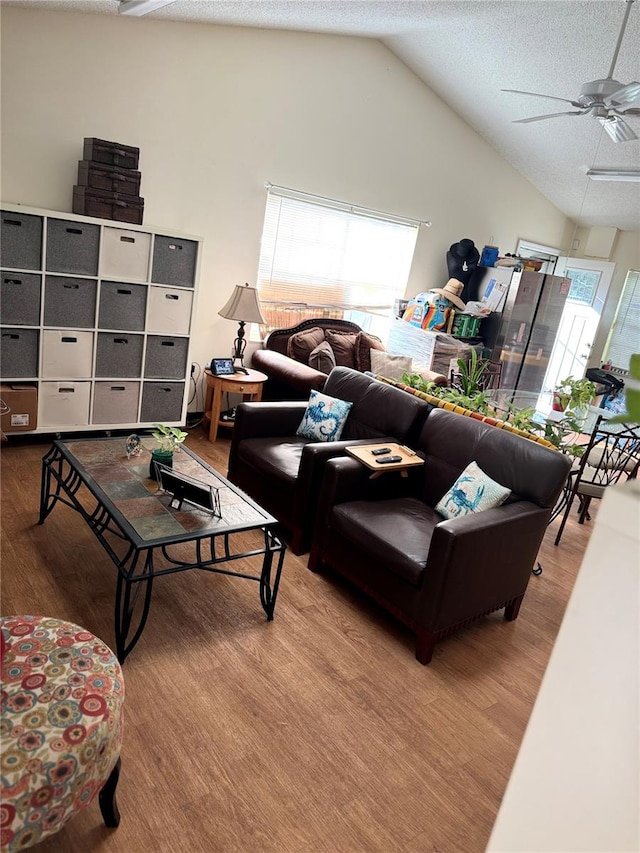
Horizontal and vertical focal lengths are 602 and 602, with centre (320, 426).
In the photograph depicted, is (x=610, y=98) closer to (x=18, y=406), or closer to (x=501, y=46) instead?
(x=501, y=46)

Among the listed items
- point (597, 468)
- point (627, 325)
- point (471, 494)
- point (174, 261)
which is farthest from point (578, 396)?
point (627, 325)

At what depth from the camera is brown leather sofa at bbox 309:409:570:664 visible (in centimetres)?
241

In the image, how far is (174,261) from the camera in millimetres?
4051

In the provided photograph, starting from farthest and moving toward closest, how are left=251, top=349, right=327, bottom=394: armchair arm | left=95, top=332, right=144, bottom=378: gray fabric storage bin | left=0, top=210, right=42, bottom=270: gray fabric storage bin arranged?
left=251, top=349, right=327, bottom=394: armchair arm < left=95, top=332, right=144, bottom=378: gray fabric storage bin < left=0, top=210, right=42, bottom=270: gray fabric storage bin

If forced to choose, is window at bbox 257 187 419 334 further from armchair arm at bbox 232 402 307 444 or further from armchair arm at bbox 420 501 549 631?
armchair arm at bbox 420 501 549 631

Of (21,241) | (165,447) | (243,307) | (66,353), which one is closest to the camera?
(165,447)

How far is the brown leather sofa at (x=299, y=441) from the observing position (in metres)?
3.05

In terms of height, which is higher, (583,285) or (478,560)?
(583,285)

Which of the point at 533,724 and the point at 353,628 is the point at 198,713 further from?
the point at 533,724

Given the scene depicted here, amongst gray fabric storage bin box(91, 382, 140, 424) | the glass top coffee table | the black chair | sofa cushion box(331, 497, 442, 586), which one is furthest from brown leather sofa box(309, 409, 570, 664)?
gray fabric storage bin box(91, 382, 140, 424)

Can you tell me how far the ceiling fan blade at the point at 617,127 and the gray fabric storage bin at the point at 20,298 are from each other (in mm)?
3425

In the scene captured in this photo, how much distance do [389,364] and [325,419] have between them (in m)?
1.82

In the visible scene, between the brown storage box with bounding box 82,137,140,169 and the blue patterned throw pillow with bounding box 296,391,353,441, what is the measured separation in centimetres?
188

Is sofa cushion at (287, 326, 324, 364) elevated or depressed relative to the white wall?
depressed
